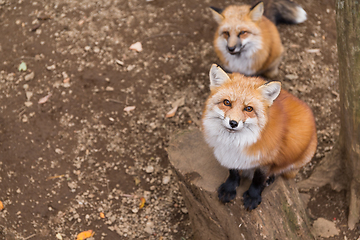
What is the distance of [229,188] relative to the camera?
2.48 m

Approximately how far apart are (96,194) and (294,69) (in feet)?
11.1

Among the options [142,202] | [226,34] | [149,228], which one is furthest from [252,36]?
[149,228]

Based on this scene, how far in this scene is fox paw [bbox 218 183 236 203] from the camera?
247cm

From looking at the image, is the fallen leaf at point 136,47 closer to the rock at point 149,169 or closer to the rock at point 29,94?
the rock at point 29,94

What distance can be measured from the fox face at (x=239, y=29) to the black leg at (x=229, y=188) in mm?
1904

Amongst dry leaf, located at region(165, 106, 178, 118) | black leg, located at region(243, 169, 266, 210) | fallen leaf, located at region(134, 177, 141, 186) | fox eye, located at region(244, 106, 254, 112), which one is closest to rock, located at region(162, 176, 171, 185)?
fallen leaf, located at region(134, 177, 141, 186)

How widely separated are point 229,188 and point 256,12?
7.90ft

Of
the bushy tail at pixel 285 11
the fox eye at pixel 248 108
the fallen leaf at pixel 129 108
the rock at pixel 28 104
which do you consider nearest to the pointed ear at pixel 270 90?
the fox eye at pixel 248 108

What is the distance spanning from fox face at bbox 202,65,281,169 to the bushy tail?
9.98 feet

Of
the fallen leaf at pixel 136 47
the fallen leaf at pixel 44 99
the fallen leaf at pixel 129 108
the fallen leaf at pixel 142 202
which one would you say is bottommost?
the fallen leaf at pixel 142 202

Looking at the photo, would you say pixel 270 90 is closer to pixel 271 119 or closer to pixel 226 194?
pixel 271 119

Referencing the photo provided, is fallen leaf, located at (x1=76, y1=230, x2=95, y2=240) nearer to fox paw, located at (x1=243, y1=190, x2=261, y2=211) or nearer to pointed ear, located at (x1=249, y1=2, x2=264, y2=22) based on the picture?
fox paw, located at (x1=243, y1=190, x2=261, y2=211)

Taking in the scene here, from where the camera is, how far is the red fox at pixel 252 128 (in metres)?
2.10

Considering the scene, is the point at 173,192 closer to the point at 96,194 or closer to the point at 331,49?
the point at 96,194
